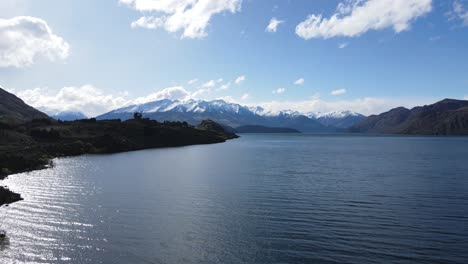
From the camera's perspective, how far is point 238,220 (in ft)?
146

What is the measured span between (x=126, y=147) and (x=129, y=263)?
507 feet

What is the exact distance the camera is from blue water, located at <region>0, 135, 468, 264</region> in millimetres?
32781

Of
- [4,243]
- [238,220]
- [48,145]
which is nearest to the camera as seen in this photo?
[4,243]

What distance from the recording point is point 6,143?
127 meters

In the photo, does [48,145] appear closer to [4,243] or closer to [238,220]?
[4,243]

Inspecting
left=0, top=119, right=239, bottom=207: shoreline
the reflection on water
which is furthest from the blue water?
left=0, top=119, right=239, bottom=207: shoreline

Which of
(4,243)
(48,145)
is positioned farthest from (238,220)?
(48,145)

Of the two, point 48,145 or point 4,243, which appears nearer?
point 4,243

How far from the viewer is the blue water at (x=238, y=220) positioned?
32.8 m

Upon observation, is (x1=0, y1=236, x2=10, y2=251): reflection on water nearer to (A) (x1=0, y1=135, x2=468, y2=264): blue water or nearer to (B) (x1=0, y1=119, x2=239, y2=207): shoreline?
(A) (x1=0, y1=135, x2=468, y2=264): blue water

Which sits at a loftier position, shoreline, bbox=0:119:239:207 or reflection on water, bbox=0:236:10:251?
shoreline, bbox=0:119:239:207

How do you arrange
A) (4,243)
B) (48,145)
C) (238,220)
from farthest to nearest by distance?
(48,145) < (238,220) < (4,243)

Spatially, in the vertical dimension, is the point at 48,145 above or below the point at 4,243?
above

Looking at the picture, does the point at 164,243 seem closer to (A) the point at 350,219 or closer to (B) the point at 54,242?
(B) the point at 54,242
